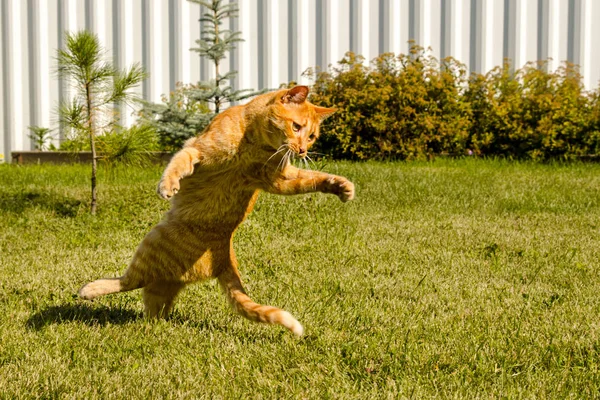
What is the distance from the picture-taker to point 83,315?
3.56m

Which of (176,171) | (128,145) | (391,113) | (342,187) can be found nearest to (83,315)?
(176,171)

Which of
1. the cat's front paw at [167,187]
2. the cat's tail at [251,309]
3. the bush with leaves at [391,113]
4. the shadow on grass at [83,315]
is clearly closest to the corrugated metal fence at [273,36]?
the bush with leaves at [391,113]

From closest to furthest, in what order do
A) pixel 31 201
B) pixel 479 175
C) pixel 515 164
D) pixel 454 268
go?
pixel 454 268 → pixel 31 201 → pixel 479 175 → pixel 515 164

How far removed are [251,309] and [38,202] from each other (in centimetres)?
447

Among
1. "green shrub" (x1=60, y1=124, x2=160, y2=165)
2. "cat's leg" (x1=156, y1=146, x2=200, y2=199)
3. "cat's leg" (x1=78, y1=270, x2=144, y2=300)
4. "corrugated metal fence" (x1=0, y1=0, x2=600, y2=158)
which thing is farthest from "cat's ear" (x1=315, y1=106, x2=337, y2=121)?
"corrugated metal fence" (x1=0, y1=0, x2=600, y2=158)

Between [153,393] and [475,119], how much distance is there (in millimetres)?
8604

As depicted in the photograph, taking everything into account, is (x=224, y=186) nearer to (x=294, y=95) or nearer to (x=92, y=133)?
(x=294, y=95)

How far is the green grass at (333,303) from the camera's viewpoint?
274 cm

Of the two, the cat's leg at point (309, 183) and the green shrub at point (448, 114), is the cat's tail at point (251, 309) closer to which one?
the cat's leg at point (309, 183)

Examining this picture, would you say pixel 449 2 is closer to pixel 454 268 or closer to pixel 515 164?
pixel 515 164

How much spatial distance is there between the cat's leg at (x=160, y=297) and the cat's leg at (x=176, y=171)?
2.11 ft

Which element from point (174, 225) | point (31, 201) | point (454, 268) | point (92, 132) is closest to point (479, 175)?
point (454, 268)

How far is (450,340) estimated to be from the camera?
317cm

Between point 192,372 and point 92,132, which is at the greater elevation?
A: point 92,132
